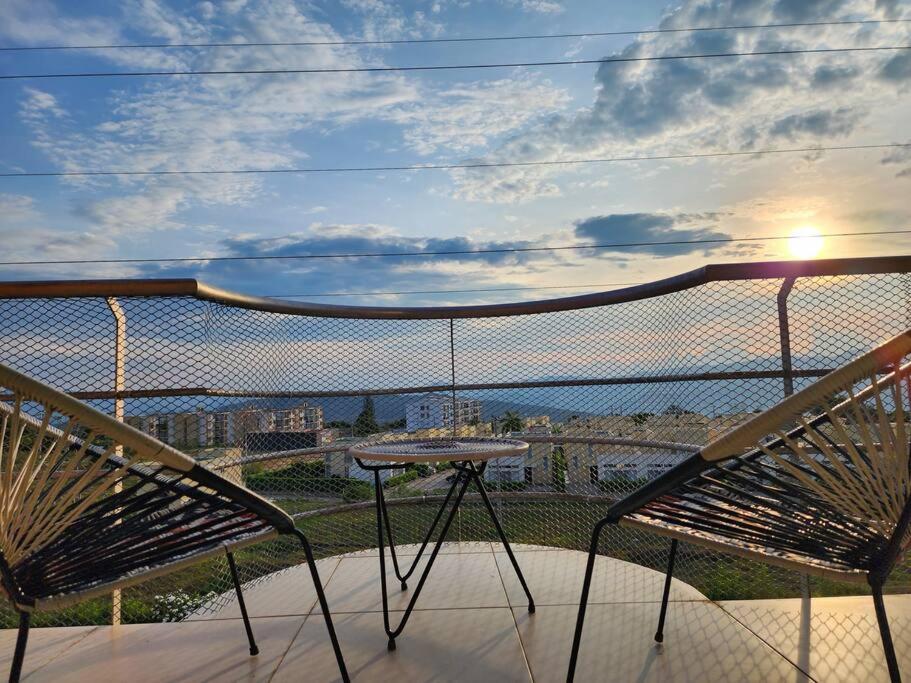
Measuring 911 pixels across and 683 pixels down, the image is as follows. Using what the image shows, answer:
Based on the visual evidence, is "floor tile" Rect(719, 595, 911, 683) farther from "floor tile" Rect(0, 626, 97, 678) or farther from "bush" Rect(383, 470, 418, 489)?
"floor tile" Rect(0, 626, 97, 678)

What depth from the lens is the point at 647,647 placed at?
1.70 metres

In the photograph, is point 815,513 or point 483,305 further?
point 483,305

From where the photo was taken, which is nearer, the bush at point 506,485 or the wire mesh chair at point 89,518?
the wire mesh chair at point 89,518

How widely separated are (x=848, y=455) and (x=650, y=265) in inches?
1327

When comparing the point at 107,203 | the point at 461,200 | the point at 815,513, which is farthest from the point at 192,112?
the point at 815,513

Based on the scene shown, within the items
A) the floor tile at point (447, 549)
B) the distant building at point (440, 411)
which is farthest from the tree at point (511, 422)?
the floor tile at point (447, 549)

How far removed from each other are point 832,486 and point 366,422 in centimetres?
192

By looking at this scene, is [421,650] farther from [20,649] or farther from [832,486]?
[832,486]

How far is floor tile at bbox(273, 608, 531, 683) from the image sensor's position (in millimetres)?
1576

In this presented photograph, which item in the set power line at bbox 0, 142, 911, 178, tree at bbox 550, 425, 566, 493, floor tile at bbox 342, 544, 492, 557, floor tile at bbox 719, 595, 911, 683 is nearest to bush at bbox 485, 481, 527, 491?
tree at bbox 550, 425, 566, 493

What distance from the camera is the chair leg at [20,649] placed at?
1.09 meters

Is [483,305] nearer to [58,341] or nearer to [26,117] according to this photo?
[58,341]

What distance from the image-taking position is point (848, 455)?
112 centimetres

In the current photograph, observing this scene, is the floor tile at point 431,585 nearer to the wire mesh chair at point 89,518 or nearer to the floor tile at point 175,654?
the floor tile at point 175,654
